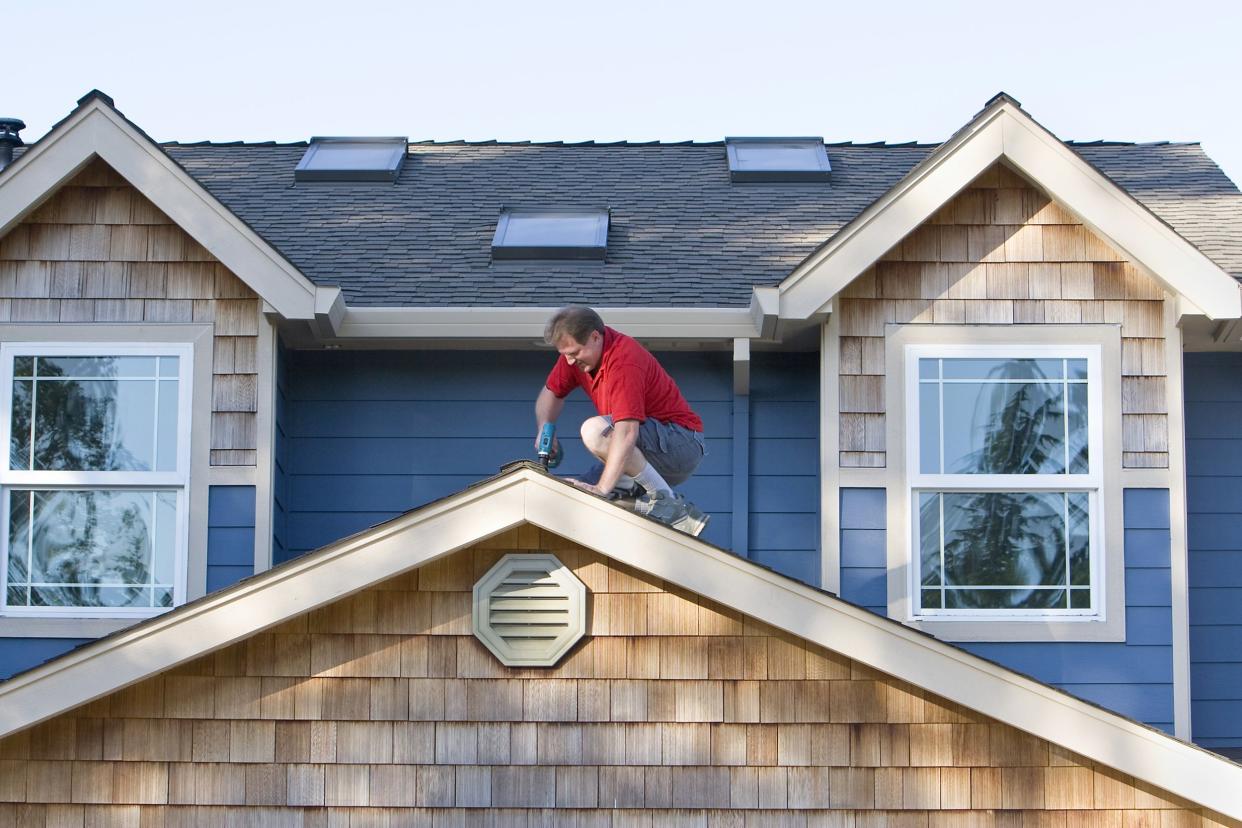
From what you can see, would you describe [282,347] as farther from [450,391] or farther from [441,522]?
[441,522]

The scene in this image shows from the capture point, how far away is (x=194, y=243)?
870 centimetres

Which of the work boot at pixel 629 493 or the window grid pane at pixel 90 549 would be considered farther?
the window grid pane at pixel 90 549

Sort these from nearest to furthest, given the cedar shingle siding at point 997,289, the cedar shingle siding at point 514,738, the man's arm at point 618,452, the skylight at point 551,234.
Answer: the cedar shingle siding at point 514,738 → the man's arm at point 618,452 → the cedar shingle siding at point 997,289 → the skylight at point 551,234

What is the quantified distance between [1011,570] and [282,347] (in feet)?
12.7

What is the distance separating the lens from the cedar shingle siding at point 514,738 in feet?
21.7

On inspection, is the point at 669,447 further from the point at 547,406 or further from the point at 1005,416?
the point at 1005,416

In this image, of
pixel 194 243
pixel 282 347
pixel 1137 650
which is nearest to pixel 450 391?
pixel 282 347

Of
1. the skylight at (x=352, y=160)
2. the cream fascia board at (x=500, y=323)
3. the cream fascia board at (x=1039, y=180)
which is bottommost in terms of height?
the cream fascia board at (x=500, y=323)

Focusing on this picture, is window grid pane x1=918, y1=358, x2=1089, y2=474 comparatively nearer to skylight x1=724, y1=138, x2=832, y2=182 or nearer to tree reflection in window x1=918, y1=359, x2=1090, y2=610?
tree reflection in window x1=918, y1=359, x2=1090, y2=610

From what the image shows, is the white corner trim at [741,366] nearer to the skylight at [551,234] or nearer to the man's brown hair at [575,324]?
the skylight at [551,234]

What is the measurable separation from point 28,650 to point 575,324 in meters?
3.24

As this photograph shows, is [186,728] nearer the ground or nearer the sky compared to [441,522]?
nearer the ground

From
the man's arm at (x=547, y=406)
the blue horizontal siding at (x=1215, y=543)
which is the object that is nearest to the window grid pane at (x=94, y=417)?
the man's arm at (x=547, y=406)

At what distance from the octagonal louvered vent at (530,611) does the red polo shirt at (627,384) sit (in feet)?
2.88
